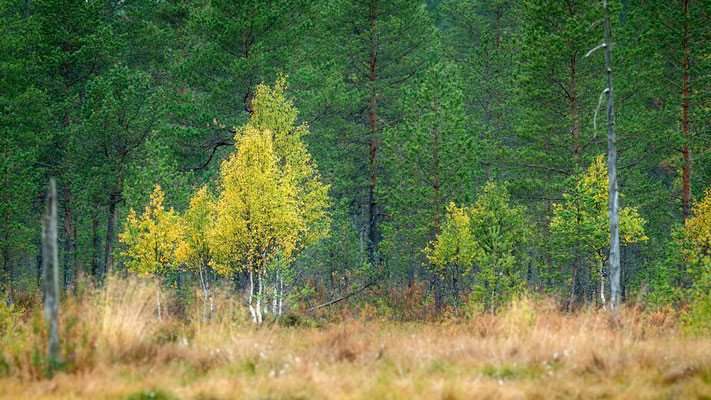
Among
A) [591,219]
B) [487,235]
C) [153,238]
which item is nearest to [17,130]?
[153,238]

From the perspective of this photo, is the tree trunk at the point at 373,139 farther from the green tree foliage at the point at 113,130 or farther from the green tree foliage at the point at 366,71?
the green tree foliage at the point at 113,130

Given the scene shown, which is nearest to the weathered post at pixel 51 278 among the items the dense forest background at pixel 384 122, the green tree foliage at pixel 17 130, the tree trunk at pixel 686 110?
the dense forest background at pixel 384 122

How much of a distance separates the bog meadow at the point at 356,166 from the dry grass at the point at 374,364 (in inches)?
4.7

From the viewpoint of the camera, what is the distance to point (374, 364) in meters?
8.15

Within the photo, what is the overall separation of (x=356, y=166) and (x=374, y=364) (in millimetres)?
17789

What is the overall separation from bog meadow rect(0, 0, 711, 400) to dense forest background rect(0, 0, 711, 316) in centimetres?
12

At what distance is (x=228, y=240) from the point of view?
1535cm

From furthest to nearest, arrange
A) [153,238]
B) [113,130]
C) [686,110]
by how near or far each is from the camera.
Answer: [113,130] → [686,110] → [153,238]

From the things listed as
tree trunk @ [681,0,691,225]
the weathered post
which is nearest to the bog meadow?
tree trunk @ [681,0,691,225]

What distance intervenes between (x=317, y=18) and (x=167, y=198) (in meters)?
11.2

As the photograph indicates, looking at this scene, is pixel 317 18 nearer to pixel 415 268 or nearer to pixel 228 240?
pixel 228 240

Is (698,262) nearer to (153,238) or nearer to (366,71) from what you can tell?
(366,71)

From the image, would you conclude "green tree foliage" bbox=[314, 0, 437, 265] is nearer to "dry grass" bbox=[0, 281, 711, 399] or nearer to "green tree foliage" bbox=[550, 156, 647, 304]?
"green tree foliage" bbox=[550, 156, 647, 304]

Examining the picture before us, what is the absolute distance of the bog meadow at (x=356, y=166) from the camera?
433 inches
